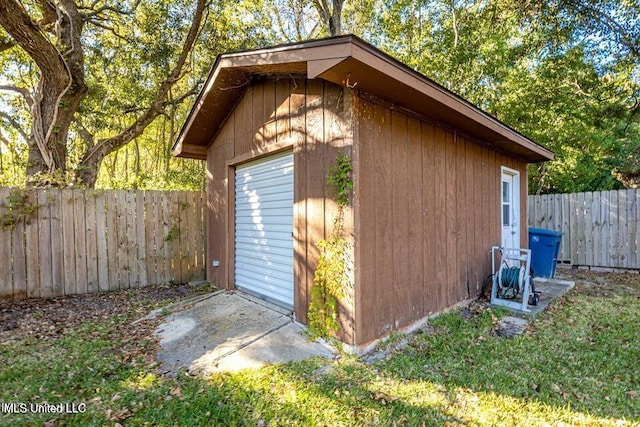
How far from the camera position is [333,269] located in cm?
335

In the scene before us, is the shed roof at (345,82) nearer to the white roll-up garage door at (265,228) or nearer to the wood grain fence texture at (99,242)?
the white roll-up garage door at (265,228)

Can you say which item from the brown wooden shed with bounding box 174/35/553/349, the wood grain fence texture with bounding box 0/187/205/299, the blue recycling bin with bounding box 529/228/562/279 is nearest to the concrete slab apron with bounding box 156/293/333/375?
the brown wooden shed with bounding box 174/35/553/349

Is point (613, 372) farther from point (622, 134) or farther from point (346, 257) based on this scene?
point (622, 134)

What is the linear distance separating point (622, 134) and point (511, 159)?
7.68 meters

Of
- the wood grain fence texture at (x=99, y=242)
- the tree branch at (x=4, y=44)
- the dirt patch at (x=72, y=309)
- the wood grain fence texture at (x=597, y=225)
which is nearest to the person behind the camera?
the dirt patch at (x=72, y=309)

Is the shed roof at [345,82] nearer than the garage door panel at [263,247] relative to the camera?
Yes

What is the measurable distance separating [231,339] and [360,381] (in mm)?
1519

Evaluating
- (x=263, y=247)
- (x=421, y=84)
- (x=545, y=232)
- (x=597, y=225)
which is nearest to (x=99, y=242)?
(x=263, y=247)

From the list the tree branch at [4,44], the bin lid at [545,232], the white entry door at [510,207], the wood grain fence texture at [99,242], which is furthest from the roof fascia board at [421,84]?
the tree branch at [4,44]

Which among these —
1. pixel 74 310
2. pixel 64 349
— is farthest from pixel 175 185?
pixel 64 349

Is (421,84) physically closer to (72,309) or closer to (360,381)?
(360,381)

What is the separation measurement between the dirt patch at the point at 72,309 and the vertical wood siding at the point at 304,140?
2541mm

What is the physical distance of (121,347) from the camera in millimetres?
3486

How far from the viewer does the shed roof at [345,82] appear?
2789 millimetres
